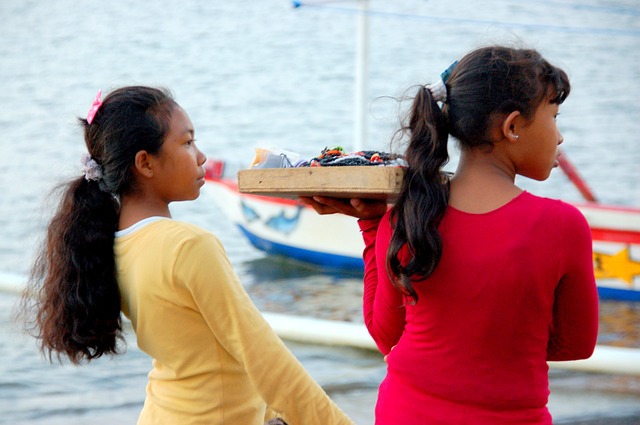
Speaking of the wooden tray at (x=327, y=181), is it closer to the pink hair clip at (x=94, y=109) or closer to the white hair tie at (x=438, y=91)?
the white hair tie at (x=438, y=91)

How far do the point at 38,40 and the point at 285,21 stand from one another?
5.79m

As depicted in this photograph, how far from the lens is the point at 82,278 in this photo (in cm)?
149

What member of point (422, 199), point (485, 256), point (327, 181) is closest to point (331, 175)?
point (327, 181)

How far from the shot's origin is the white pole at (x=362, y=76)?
23.8 feet

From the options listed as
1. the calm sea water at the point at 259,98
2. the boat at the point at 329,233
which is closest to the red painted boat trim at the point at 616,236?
the boat at the point at 329,233

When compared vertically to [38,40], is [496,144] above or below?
above

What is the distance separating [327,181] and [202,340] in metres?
0.34

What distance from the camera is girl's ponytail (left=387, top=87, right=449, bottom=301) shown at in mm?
1275

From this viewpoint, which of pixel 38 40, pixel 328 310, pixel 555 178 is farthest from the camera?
pixel 38 40

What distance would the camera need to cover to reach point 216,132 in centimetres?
1393

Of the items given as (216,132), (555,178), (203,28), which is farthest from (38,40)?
(555,178)

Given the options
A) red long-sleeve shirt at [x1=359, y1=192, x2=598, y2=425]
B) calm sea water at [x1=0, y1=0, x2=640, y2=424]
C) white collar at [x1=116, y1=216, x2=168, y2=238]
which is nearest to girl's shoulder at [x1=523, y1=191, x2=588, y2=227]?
red long-sleeve shirt at [x1=359, y1=192, x2=598, y2=425]

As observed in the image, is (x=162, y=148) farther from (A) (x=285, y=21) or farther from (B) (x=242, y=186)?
(A) (x=285, y=21)

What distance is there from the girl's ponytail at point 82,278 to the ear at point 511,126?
711mm
